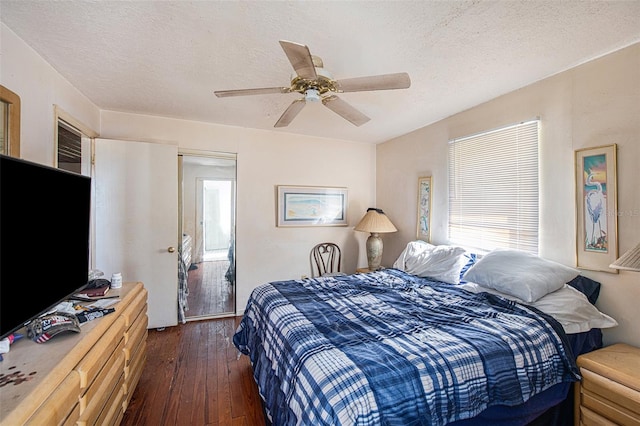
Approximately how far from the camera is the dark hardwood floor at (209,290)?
3.80m

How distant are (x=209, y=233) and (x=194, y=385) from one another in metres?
2.14

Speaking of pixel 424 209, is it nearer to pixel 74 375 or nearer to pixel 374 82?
pixel 374 82

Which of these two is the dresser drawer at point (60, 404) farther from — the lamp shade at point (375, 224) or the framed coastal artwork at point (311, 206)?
the lamp shade at point (375, 224)

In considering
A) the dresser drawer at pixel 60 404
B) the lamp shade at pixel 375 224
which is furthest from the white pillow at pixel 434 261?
the dresser drawer at pixel 60 404

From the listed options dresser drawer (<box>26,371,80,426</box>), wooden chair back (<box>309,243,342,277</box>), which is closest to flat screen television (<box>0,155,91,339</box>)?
dresser drawer (<box>26,371,80,426</box>)

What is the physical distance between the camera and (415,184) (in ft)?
12.2

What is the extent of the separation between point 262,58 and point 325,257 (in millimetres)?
2969

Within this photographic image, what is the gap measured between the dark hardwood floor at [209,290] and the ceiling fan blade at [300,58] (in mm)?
3137

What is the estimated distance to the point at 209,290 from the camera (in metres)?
4.06

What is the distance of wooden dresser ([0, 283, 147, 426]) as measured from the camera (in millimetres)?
912

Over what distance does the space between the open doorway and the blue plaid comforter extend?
1831mm

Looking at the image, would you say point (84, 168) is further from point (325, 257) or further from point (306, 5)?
point (325, 257)

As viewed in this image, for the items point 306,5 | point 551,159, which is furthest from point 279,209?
point 551,159

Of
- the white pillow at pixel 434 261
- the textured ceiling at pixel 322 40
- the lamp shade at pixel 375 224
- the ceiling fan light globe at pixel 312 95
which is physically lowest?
the white pillow at pixel 434 261
